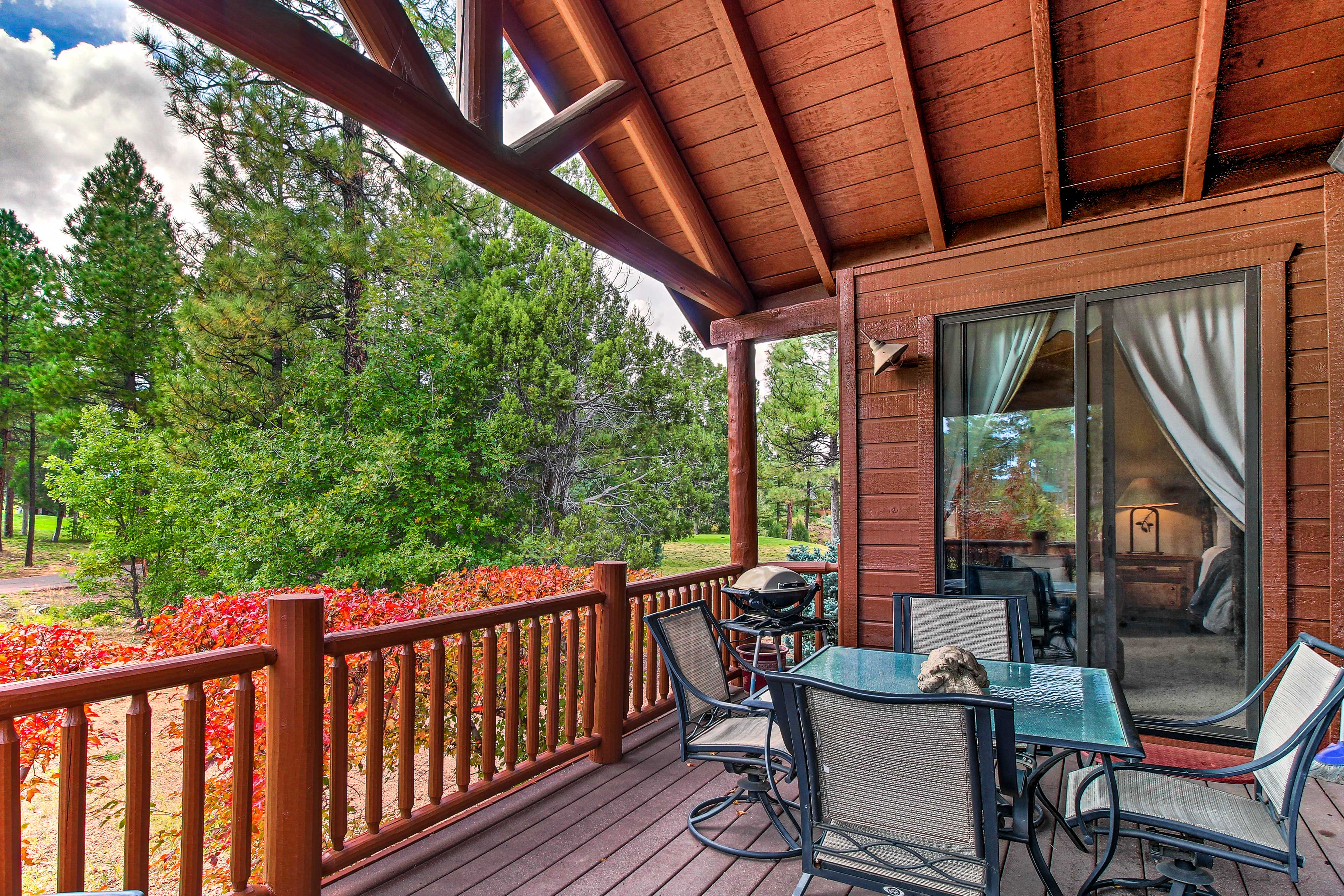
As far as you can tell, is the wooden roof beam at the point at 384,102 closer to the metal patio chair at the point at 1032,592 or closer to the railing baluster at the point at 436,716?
the railing baluster at the point at 436,716

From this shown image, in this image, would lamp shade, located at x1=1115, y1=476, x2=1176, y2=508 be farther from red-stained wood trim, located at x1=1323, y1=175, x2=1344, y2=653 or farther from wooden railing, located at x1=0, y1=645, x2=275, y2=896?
wooden railing, located at x1=0, y1=645, x2=275, y2=896

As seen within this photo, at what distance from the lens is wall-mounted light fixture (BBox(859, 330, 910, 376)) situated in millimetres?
3947

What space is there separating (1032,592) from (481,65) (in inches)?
146

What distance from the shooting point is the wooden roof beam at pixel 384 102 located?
1.95m

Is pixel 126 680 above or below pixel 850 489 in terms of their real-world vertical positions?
below

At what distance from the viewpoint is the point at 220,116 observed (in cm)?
961

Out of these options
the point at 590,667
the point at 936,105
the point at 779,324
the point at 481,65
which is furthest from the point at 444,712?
the point at 936,105

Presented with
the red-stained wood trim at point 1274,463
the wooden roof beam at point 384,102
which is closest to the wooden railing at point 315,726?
the wooden roof beam at point 384,102

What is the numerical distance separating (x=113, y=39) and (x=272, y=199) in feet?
25.1

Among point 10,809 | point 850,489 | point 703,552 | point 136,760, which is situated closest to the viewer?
point 10,809

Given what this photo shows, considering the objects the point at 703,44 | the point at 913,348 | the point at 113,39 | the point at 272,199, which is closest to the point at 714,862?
the point at 913,348

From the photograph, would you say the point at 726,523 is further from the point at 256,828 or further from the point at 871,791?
the point at 871,791

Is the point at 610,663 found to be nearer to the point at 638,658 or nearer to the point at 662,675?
the point at 638,658

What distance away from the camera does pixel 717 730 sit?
2604 mm
